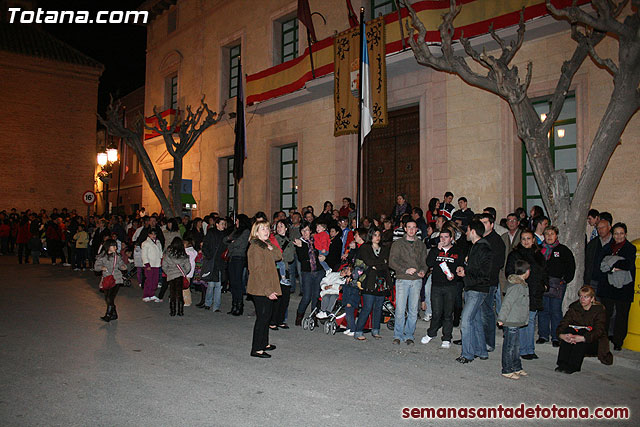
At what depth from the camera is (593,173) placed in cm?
843

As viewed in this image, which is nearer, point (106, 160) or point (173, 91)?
point (106, 160)

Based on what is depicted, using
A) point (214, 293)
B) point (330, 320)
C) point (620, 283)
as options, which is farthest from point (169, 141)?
point (620, 283)

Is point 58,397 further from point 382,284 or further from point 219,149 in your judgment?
point 219,149

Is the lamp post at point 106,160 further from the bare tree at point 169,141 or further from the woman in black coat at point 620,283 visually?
the woman in black coat at point 620,283

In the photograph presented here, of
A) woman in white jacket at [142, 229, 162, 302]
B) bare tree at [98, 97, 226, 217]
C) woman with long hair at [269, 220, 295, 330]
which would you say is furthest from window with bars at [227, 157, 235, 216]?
woman with long hair at [269, 220, 295, 330]

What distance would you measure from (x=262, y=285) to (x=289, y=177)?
42.3ft

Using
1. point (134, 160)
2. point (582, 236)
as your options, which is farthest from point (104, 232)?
point (134, 160)

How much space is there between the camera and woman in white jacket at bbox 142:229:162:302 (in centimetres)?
1170

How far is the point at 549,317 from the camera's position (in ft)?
26.2

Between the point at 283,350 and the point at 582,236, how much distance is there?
5.33 m

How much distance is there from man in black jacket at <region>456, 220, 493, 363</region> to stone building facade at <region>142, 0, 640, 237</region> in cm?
570

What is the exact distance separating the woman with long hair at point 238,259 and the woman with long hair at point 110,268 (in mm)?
2018

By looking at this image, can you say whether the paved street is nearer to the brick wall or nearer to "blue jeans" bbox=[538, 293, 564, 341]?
"blue jeans" bbox=[538, 293, 564, 341]

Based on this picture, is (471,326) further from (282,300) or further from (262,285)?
(282,300)
